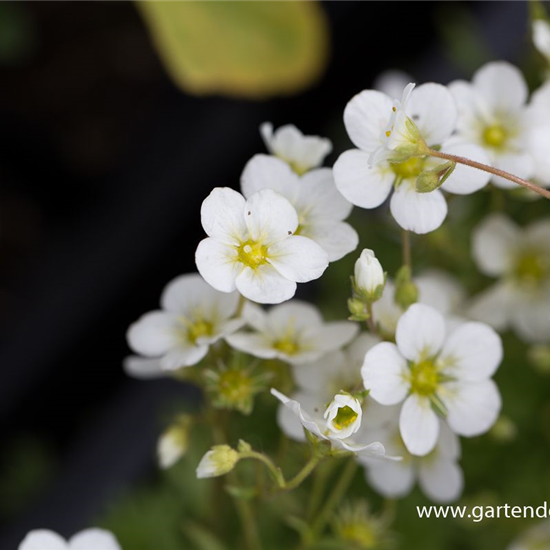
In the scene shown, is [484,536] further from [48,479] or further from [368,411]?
[48,479]

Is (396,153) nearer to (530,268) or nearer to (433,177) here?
(433,177)

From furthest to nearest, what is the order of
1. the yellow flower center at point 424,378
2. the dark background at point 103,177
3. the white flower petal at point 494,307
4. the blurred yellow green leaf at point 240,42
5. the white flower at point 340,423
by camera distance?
1. the dark background at point 103,177
2. the blurred yellow green leaf at point 240,42
3. the white flower petal at point 494,307
4. the yellow flower center at point 424,378
5. the white flower at point 340,423

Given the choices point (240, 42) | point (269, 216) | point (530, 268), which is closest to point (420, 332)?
point (269, 216)

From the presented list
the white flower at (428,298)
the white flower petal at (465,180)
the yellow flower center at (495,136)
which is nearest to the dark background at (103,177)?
the white flower at (428,298)

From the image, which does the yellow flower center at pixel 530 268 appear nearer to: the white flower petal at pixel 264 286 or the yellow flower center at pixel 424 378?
the yellow flower center at pixel 424 378

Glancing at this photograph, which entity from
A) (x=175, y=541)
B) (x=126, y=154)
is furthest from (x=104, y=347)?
(x=175, y=541)

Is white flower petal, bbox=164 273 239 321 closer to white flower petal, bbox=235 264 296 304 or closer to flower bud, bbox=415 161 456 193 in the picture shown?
white flower petal, bbox=235 264 296 304

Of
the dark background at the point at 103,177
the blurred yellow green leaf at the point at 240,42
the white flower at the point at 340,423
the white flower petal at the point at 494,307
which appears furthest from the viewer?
the dark background at the point at 103,177
